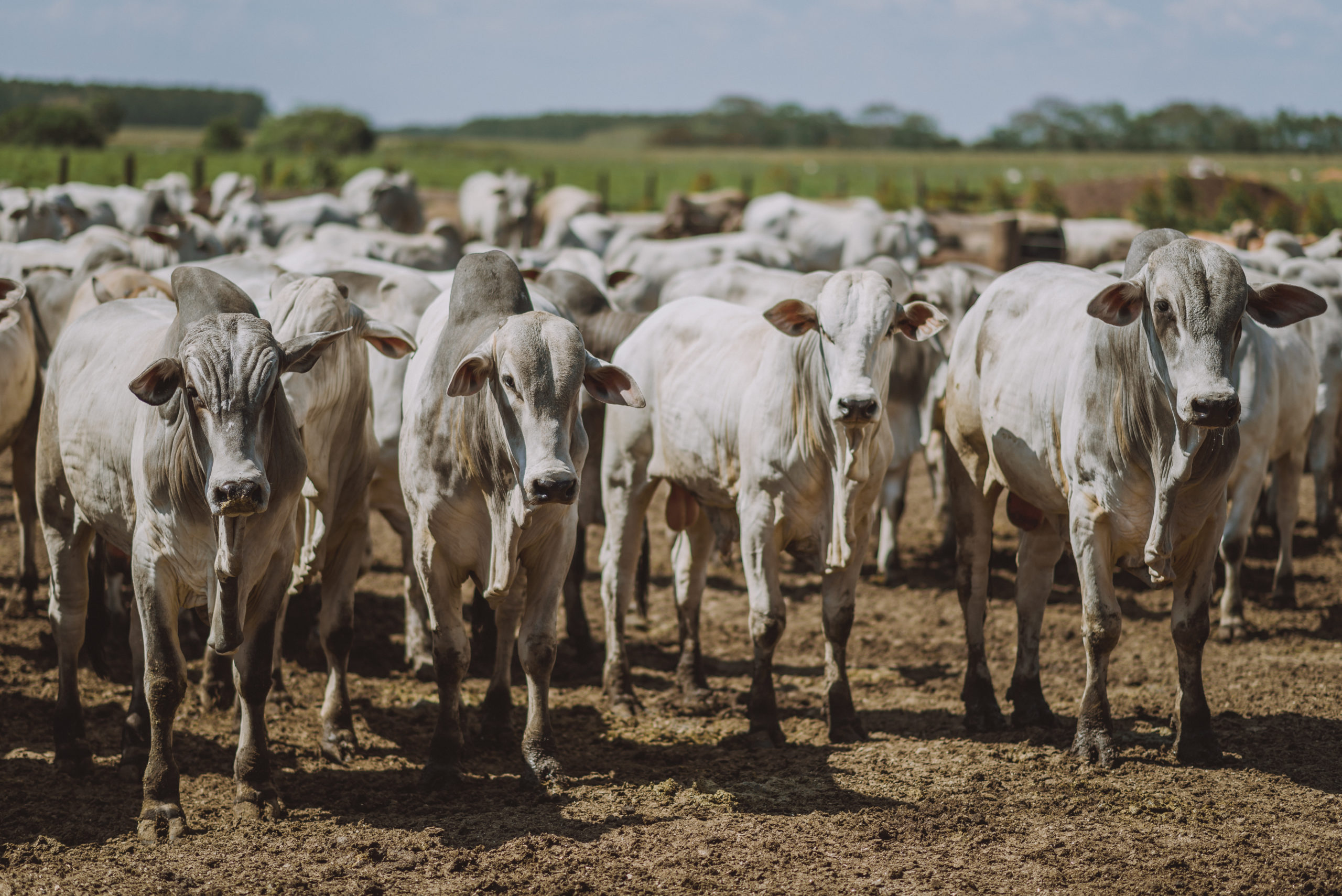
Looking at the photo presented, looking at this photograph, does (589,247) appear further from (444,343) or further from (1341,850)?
(1341,850)

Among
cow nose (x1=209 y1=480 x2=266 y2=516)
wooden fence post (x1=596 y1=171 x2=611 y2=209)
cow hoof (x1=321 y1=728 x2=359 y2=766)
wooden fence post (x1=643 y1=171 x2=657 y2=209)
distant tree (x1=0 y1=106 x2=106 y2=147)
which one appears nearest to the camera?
cow nose (x1=209 y1=480 x2=266 y2=516)

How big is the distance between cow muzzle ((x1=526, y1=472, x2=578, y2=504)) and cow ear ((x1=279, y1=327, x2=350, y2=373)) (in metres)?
1.07

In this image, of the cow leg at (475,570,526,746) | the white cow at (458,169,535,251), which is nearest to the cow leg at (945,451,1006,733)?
the cow leg at (475,570,526,746)

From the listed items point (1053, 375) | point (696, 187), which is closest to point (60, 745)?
point (1053, 375)

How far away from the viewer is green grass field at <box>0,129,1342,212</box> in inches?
1656

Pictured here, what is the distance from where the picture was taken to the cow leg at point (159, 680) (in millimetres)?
5773

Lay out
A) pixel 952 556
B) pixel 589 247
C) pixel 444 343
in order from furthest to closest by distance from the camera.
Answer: pixel 589 247 → pixel 952 556 → pixel 444 343

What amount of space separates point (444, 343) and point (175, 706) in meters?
2.13

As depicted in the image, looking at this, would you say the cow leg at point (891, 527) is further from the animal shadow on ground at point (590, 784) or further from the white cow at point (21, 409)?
the white cow at point (21, 409)

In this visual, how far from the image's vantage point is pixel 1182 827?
5.59 meters

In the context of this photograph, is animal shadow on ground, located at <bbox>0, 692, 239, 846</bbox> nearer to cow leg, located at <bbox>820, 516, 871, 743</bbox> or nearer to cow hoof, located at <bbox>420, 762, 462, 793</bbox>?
cow hoof, located at <bbox>420, 762, 462, 793</bbox>

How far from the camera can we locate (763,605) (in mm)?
6953

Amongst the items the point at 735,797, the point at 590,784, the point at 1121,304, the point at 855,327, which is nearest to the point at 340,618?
the point at 590,784

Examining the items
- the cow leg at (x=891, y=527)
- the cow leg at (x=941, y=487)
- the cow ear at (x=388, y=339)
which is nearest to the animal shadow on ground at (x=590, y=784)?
the cow ear at (x=388, y=339)
